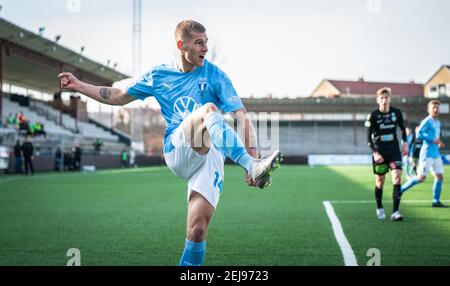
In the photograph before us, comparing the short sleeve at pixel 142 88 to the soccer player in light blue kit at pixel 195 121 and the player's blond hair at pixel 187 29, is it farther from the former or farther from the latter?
the player's blond hair at pixel 187 29

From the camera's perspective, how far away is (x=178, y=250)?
6.49 meters

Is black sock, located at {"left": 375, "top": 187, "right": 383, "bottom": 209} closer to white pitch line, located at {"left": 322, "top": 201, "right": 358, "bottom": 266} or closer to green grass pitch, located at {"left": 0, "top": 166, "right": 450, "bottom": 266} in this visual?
green grass pitch, located at {"left": 0, "top": 166, "right": 450, "bottom": 266}

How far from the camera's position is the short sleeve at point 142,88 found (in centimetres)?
474

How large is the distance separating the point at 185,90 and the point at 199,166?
2.15ft

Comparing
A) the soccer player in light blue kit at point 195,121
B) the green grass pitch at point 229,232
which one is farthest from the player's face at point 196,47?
the green grass pitch at point 229,232

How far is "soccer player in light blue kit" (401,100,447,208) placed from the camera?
11.2m

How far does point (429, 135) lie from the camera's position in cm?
1140

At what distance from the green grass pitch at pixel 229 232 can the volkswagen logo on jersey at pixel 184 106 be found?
76.2 inches

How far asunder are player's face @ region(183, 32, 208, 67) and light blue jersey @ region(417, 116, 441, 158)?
328 inches

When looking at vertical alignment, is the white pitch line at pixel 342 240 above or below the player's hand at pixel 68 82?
below

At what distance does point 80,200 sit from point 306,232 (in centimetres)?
762

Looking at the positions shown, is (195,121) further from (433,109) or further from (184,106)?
(433,109)
